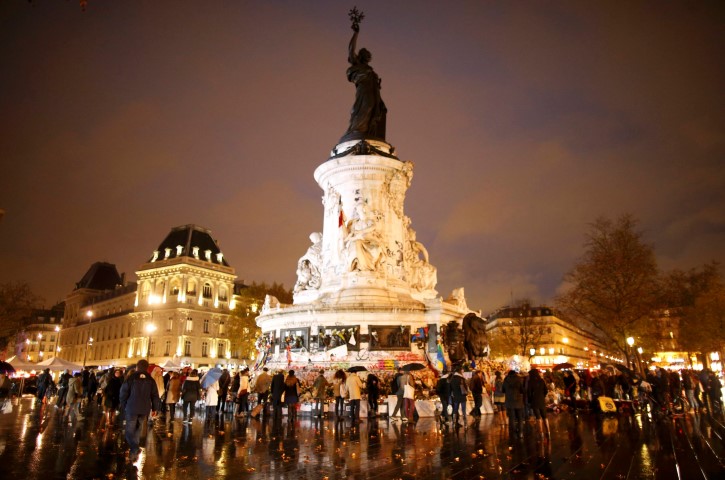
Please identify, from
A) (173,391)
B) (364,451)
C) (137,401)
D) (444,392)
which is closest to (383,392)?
(444,392)

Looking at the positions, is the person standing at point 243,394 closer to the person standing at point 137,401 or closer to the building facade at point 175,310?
the person standing at point 137,401

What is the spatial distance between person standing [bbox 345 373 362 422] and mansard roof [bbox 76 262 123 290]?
112 metres

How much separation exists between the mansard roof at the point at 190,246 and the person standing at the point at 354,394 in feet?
247

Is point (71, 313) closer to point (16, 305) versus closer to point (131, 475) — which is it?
point (16, 305)

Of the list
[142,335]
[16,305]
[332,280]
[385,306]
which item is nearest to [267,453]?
[385,306]

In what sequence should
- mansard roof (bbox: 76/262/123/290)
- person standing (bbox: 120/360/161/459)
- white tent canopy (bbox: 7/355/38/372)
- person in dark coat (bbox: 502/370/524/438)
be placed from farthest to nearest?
mansard roof (bbox: 76/262/123/290)
white tent canopy (bbox: 7/355/38/372)
person in dark coat (bbox: 502/370/524/438)
person standing (bbox: 120/360/161/459)

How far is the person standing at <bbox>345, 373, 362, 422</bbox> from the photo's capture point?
18.0m

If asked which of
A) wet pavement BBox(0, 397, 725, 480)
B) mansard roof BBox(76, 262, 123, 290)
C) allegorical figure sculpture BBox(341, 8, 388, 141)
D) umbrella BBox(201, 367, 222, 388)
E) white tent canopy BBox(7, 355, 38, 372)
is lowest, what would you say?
wet pavement BBox(0, 397, 725, 480)

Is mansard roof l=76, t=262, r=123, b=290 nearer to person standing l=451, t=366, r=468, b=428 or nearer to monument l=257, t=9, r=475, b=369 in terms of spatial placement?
monument l=257, t=9, r=475, b=369

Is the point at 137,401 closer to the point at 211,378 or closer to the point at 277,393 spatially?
the point at 277,393

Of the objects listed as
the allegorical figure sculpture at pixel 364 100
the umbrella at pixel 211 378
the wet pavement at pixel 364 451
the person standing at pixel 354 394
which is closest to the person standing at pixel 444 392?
the wet pavement at pixel 364 451

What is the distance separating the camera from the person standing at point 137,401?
34.0 feet

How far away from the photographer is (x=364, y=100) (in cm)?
3272

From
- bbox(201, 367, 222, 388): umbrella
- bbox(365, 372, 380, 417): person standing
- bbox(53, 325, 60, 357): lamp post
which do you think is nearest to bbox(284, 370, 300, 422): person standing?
bbox(365, 372, 380, 417): person standing
